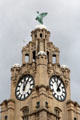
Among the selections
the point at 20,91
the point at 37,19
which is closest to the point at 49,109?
the point at 20,91

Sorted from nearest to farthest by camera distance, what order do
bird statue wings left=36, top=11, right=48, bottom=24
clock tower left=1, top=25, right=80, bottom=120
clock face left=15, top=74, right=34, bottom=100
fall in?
clock tower left=1, top=25, right=80, bottom=120 < clock face left=15, top=74, right=34, bottom=100 < bird statue wings left=36, top=11, right=48, bottom=24

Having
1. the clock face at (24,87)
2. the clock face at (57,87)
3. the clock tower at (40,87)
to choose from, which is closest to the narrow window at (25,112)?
the clock tower at (40,87)

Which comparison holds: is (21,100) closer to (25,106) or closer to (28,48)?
(25,106)

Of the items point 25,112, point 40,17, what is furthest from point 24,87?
point 40,17

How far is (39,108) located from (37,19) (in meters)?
15.8

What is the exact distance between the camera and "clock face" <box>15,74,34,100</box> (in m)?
65.5

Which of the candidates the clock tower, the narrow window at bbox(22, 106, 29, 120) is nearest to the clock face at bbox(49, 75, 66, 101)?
the clock tower

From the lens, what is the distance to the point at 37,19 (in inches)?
2830

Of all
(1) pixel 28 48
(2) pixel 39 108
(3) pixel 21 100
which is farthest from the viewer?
(1) pixel 28 48

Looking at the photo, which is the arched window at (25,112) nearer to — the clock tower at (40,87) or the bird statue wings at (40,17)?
the clock tower at (40,87)

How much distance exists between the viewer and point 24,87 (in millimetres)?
66375

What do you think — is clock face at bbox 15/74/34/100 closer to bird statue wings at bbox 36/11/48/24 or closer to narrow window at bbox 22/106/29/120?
narrow window at bbox 22/106/29/120

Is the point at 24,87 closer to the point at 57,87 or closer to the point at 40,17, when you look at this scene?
the point at 57,87

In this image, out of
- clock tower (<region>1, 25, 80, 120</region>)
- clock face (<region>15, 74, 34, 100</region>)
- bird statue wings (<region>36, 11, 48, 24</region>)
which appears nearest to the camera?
clock tower (<region>1, 25, 80, 120</region>)
